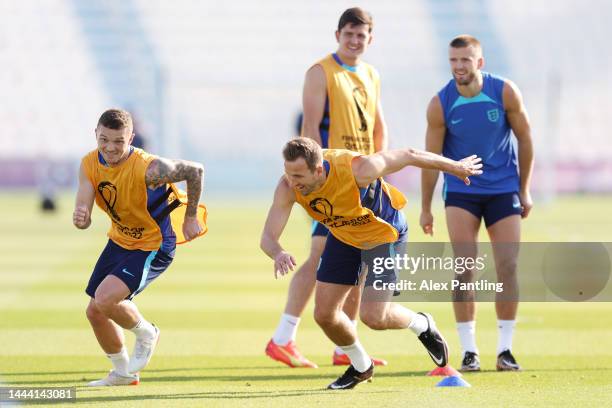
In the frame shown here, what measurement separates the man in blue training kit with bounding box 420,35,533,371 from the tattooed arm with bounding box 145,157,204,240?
1901mm

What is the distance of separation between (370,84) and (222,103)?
36767 mm

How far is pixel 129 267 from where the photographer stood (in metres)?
7.13

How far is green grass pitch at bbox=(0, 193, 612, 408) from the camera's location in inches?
263

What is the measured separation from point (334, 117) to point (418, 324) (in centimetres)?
182

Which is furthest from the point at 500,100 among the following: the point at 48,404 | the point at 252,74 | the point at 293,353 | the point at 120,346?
the point at 252,74

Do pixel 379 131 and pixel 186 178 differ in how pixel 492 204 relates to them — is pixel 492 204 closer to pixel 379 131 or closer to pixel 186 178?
pixel 379 131

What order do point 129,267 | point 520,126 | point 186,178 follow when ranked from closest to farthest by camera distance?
point 186,178
point 129,267
point 520,126

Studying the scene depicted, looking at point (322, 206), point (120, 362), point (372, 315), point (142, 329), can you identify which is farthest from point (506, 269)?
point (120, 362)

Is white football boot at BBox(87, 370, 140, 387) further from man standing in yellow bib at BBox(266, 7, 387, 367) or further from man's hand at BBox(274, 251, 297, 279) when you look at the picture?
man's hand at BBox(274, 251, 297, 279)

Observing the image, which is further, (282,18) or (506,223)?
(282,18)

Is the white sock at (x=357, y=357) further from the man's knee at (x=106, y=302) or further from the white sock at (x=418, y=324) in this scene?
the man's knee at (x=106, y=302)

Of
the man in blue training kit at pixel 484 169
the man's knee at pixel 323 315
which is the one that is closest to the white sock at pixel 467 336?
the man in blue training kit at pixel 484 169

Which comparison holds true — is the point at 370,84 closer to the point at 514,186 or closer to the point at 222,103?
the point at 514,186

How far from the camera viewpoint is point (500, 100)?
26.2ft
